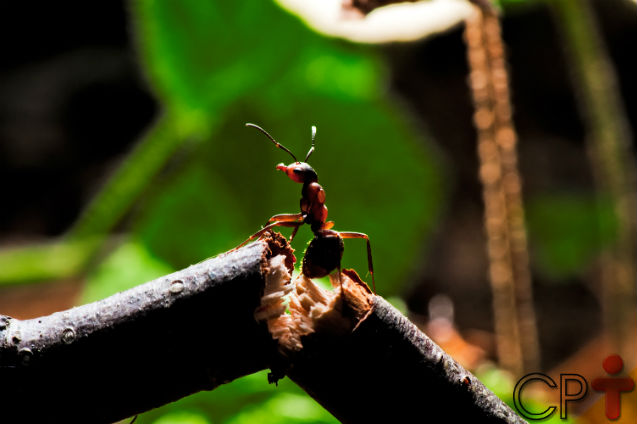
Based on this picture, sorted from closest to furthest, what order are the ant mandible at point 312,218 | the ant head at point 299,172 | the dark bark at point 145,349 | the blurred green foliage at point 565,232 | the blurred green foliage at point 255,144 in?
the dark bark at point 145,349 < the ant mandible at point 312,218 < the ant head at point 299,172 < the blurred green foliage at point 255,144 < the blurred green foliage at point 565,232

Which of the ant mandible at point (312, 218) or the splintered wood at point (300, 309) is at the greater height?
the splintered wood at point (300, 309)

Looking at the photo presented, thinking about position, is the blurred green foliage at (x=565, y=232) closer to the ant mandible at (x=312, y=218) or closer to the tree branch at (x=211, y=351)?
the ant mandible at (x=312, y=218)

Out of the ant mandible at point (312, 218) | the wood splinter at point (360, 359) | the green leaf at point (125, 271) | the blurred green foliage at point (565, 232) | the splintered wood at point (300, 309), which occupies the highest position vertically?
the splintered wood at point (300, 309)

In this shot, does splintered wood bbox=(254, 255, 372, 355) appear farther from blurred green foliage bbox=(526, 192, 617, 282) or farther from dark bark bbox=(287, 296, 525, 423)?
blurred green foliage bbox=(526, 192, 617, 282)

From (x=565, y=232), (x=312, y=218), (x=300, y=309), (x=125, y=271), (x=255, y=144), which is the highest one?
(x=300, y=309)

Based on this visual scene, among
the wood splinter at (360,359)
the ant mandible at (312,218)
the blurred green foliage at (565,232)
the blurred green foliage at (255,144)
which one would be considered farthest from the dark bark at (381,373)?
the blurred green foliage at (565,232)

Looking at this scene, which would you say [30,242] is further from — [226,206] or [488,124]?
[488,124]

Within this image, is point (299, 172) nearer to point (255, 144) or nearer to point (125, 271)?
point (125, 271)

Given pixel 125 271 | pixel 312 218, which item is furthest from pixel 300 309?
pixel 125 271
